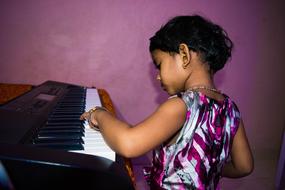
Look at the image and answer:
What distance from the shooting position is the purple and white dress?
97cm

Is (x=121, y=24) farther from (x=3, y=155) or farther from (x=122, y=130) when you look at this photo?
(x=3, y=155)

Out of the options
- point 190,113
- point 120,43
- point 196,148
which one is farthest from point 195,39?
point 120,43

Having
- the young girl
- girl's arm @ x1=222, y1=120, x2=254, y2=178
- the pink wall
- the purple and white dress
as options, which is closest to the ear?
the young girl

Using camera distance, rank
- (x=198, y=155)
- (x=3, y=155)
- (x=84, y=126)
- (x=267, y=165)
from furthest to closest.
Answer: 1. (x=267, y=165)
2. (x=84, y=126)
3. (x=198, y=155)
4. (x=3, y=155)

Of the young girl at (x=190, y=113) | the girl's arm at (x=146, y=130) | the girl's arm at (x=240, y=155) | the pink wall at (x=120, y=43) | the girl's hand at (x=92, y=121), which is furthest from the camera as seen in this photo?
the pink wall at (x=120, y=43)

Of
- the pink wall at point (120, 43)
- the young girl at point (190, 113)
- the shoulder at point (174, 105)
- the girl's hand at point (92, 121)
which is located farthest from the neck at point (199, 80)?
the pink wall at point (120, 43)

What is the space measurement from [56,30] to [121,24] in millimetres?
624

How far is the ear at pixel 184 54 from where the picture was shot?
101cm

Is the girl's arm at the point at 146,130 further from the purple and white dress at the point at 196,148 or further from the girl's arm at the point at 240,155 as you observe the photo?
the girl's arm at the point at 240,155

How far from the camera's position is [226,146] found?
1083 mm

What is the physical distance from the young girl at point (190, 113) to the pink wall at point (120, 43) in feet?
5.64

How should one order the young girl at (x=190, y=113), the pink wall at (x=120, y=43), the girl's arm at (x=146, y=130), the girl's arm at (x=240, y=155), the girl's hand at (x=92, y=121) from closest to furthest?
1. the girl's arm at (x=146, y=130)
2. the young girl at (x=190, y=113)
3. the girl's hand at (x=92, y=121)
4. the girl's arm at (x=240, y=155)
5. the pink wall at (x=120, y=43)

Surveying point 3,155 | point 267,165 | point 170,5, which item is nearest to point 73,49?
point 170,5

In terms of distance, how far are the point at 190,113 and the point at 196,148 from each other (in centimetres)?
13
